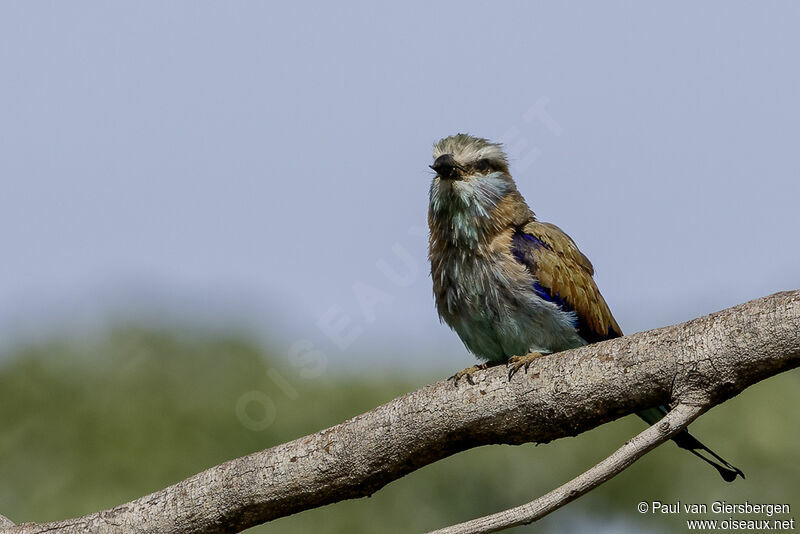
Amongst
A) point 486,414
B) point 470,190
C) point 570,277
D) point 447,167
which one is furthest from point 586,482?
point 447,167

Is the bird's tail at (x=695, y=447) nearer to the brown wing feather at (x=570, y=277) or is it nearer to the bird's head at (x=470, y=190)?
the brown wing feather at (x=570, y=277)

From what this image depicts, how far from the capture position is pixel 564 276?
212 inches

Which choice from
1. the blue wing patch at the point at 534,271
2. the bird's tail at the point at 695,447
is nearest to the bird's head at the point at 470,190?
the blue wing patch at the point at 534,271

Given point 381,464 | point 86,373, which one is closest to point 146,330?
point 86,373

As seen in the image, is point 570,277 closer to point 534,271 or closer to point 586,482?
point 534,271

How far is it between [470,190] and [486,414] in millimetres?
1601

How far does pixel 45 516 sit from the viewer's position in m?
15.6

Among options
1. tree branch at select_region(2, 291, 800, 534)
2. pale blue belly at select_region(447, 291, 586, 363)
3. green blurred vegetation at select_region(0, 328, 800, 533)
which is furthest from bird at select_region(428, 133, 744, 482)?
green blurred vegetation at select_region(0, 328, 800, 533)

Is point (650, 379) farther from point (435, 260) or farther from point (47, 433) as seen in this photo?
point (47, 433)

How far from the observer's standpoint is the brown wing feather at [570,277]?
5.32 m

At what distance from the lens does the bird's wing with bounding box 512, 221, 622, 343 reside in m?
5.30

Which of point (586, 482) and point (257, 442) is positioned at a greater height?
point (257, 442)

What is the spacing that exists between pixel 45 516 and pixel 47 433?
92.7 inches

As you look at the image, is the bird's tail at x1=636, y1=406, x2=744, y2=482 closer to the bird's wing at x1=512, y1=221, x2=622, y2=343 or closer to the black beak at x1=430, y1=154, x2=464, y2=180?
the bird's wing at x1=512, y1=221, x2=622, y2=343
